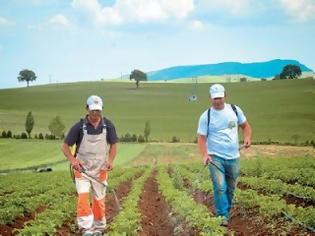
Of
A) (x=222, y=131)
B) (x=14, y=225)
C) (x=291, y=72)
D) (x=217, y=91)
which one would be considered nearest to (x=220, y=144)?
(x=222, y=131)

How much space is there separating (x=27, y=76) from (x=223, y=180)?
6052 inches

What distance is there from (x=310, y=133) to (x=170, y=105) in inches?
1576

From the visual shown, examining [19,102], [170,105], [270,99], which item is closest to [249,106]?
[270,99]

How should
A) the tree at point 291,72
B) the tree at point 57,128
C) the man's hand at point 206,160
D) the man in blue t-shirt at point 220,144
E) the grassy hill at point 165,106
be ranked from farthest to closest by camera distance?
the tree at point 291,72 < the grassy hill at point 165,106 < the tree at point 57,128 < the man in blue t-shirt at point 220,144 < the man's hand at point 206,160

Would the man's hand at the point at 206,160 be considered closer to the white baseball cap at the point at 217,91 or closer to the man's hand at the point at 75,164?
the white baseball cap at the point at 217,91

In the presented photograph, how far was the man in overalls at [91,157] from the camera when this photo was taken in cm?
956

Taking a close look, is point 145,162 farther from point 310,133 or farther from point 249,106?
point 249,106

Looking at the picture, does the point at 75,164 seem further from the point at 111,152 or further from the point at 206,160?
the point at 206,160

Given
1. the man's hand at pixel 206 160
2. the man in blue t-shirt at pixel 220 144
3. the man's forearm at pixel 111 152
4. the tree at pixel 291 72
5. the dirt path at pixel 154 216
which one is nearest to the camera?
the man's forearm at pixel 111 152

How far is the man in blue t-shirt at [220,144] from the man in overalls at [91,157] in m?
1.69

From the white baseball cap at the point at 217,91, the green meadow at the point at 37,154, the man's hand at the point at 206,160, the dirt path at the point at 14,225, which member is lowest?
the green meadow at the point at 37,154

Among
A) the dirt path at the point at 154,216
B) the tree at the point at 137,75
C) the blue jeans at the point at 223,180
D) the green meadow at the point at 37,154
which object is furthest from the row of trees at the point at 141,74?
the blue jeans at the point at 223,180

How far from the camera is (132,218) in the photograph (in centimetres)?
1027

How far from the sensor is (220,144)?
10.3 m
